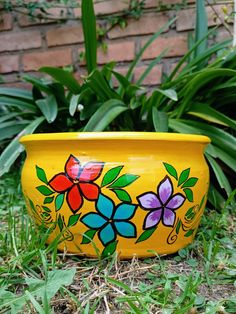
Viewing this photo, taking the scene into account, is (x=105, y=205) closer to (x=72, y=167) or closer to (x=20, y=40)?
(x=72, y=167)

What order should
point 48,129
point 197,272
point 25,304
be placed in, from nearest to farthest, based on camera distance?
point 25,304 → point 197,272 → point 48,129

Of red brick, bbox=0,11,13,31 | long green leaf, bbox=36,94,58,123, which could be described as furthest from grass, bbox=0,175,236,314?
red brick, bbox=0,11,13,31

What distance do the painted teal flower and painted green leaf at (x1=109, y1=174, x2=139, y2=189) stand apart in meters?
0.03

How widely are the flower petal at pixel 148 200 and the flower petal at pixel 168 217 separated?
24 millimetres

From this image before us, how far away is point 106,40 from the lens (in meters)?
1.71

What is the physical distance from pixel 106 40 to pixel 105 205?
1211 millimetres

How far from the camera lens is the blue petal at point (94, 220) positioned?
2.20ft

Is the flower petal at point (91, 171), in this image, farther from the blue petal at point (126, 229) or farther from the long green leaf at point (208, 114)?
the long green leaf at point (208, 114)

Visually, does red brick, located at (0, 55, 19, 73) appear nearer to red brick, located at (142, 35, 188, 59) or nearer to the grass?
red brick, located at (142, 35, 188, 59)

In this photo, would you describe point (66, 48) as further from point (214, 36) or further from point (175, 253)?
point (175, 253)

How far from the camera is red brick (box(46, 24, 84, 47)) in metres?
1.74

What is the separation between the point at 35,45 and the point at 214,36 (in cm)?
84

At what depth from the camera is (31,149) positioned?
2.47 feet

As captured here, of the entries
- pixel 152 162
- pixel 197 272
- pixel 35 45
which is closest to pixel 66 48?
pixel 35 45
